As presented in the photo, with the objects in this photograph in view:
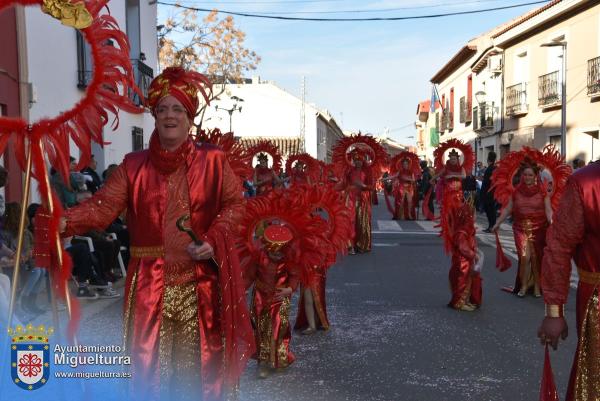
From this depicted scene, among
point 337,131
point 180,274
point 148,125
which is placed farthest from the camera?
point 337,131

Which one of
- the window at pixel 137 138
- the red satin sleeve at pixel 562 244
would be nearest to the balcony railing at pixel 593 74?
the window at pixel 137 138

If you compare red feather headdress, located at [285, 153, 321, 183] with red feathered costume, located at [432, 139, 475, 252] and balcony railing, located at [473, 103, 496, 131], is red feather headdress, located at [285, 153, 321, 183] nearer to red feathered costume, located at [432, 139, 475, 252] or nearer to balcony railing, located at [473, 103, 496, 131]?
red feathered costume, located at [432, 139, 475, 252]

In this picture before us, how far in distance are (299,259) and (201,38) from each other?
25969 millimetres

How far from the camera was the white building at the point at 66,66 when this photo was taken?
1265 centimetres

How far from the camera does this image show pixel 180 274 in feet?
11.3

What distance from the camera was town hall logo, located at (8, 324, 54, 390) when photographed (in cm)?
320

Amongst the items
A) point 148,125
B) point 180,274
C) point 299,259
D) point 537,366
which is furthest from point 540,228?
point 148,125

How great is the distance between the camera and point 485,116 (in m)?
30.6

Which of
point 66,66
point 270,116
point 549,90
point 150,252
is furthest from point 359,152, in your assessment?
point 270,116

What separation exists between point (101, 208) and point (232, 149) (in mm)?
1309

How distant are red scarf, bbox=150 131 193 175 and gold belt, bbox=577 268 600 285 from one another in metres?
2.11

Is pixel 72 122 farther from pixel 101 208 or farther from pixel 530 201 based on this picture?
pixel 530 201

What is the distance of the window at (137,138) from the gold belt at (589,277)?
56.9 ft

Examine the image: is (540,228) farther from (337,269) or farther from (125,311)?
(125,311)
